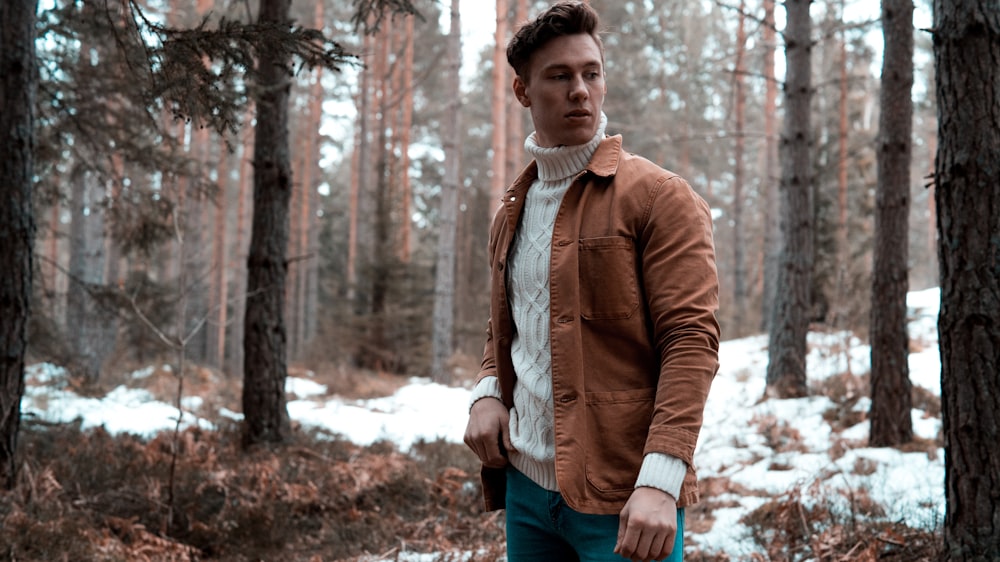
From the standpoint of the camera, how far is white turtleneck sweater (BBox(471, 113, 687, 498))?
1800 mm

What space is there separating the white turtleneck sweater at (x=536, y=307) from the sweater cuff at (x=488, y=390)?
0.27 ft

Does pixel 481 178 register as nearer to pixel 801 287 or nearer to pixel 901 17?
pixel 801 287

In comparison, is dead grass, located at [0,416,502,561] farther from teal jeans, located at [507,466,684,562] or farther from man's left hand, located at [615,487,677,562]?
man's left hand, located at [615,487,677,562]

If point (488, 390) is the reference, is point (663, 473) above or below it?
below

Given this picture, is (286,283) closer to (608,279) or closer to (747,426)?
(747,426)

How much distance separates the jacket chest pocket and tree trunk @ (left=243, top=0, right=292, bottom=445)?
5610 mm

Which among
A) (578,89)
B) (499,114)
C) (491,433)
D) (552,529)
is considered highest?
(499,114)

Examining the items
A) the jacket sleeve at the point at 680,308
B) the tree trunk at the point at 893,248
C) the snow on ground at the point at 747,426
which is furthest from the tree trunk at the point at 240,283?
the jacket sleeve at the point at 680,308

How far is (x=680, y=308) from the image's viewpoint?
1579mm

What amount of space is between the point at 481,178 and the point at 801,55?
20.9 metres

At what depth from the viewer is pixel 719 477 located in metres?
6.06

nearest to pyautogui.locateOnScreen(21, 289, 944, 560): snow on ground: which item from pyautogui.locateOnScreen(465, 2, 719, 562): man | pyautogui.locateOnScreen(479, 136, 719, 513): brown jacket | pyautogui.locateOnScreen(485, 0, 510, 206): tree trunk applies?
pyautogui.locateOnScreen(465, 2, 719, 562): man

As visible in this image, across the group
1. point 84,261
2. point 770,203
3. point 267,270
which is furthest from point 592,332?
point 770,203

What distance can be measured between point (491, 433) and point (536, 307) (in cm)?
35
